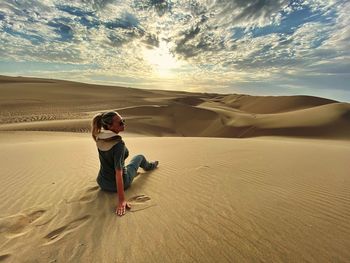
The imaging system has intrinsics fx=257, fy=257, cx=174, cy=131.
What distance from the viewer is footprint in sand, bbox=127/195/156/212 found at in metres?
3.54

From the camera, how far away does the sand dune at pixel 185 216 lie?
2543 mm

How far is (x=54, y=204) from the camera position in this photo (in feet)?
12.4

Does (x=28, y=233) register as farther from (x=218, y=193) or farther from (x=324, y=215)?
(x=324, y=215)

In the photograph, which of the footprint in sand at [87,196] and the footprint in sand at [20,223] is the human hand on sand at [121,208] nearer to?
the footprint in sand at [87,196]

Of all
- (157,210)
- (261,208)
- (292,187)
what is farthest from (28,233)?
(292,187)

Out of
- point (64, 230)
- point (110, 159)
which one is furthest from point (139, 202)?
point (64, 230)

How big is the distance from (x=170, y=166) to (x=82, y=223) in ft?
9.50

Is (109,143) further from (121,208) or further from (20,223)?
(20,223)

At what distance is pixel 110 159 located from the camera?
3812mm

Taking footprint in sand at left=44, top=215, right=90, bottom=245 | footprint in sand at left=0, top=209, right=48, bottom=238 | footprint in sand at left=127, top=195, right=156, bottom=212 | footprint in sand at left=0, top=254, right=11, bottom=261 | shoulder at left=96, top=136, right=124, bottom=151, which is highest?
shoulder at left=96, top=136, right=124, bottom=151

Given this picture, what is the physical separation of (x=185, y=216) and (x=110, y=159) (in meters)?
1.39

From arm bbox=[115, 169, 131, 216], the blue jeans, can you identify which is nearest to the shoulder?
arm bbox=[115, 169, 131, 216]

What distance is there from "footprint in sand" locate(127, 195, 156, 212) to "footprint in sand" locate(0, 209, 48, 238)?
1.19 metres

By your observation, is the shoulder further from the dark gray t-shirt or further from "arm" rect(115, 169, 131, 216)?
"arm" rect(115, 169, 131, 216)
